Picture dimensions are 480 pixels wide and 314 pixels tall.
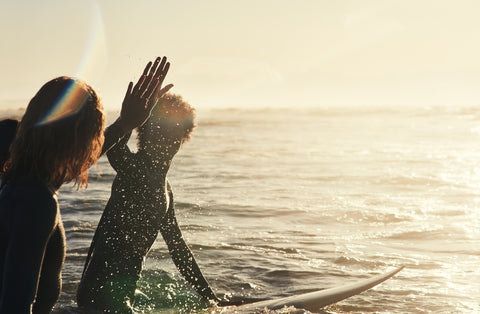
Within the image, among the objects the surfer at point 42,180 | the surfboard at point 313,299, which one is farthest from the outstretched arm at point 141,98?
the surfboard at point 313,299

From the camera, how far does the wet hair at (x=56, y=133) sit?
6.77 feet

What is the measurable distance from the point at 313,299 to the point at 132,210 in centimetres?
289

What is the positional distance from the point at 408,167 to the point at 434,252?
13.2 meters

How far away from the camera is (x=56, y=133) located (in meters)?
2.07

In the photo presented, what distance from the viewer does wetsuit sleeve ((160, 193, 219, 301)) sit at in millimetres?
5383

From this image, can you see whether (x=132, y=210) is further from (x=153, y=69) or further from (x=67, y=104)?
(x=67, y=104)

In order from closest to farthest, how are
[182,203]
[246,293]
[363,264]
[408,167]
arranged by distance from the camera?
[246,293]
[363,264]
[182,203]
[408,167]

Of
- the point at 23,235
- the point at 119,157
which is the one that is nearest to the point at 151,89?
the point at 23,235

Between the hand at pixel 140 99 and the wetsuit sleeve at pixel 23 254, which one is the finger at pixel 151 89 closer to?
the hand at pixel 140 99

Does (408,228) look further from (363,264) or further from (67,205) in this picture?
(67,205)

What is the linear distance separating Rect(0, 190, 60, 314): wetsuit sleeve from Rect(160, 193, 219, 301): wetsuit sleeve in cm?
327

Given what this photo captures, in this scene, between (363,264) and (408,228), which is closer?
(363,264)

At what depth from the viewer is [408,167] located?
21.9 meters

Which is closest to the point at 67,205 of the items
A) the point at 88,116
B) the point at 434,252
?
the point at 434,252
